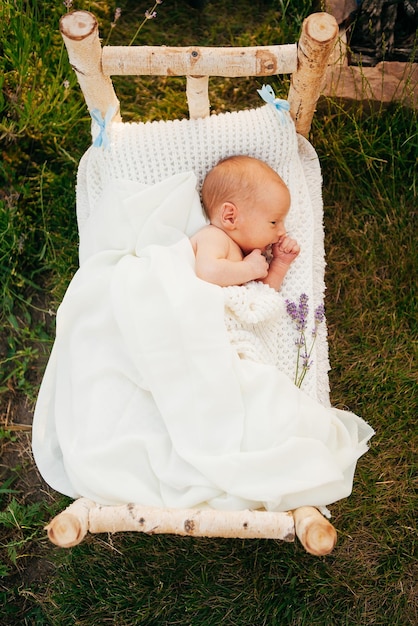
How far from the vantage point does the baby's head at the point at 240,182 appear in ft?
6.93

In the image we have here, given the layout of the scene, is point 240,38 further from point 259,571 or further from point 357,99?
point 259,571

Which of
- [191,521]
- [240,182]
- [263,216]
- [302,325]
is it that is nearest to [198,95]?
[240,182]

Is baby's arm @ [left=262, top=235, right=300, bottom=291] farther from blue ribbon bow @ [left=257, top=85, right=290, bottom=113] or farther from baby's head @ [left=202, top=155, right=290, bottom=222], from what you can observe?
blue ribbon bow @ [left=257, top=85, right=290, bottom=113]

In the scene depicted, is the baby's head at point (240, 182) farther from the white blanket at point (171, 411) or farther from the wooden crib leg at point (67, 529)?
the wooden crib leg at point (67, 529)

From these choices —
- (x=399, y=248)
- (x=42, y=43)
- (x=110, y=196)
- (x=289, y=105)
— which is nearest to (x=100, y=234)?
(x=110, y=196)

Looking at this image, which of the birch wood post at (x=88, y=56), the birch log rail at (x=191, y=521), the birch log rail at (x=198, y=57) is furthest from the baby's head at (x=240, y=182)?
the birch log rail at (x=191, y=521)

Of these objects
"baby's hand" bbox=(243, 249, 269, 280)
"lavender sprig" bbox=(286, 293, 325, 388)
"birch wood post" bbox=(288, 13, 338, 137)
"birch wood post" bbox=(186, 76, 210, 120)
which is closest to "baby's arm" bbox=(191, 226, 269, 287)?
"baby's hand" bbox=(243, 249, 269, 280)

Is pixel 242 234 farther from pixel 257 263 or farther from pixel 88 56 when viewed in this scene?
pixel 88 56

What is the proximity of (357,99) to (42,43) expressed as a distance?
123 centimetres

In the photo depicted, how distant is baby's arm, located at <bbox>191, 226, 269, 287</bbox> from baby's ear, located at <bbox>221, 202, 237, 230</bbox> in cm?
3

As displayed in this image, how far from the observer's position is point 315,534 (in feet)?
5.09

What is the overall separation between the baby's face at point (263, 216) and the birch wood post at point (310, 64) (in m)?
0.30

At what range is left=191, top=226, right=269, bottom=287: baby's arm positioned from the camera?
2094 mm

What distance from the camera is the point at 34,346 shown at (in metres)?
2.54
